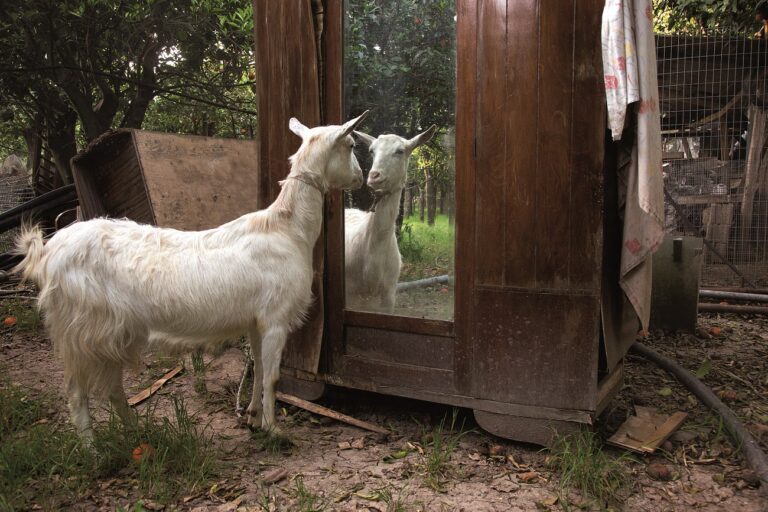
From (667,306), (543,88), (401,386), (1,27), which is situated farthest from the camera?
(1,27)

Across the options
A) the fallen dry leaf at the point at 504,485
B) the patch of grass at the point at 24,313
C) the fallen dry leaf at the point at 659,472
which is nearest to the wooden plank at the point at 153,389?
the patch of grass at the point at 24,313

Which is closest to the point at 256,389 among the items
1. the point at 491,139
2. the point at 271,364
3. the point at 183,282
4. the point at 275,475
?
the point at 271,364

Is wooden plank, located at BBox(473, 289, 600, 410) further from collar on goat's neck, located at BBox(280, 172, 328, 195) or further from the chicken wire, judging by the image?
the chicken wire

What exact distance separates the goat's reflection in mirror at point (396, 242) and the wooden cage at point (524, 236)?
15 cm

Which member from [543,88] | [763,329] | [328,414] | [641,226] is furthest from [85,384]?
[763,329]

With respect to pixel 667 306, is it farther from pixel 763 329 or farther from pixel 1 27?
pixel 1 27

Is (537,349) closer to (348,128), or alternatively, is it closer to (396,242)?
(396,242)

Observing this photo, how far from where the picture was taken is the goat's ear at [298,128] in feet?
10.9

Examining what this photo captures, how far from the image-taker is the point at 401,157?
353 cm

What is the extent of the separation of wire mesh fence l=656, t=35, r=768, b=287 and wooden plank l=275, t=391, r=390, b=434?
5412 millimetres

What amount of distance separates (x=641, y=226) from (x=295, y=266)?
1.96 meters

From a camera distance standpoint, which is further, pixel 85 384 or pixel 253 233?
pixel 253 233

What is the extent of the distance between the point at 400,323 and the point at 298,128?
1379 mm

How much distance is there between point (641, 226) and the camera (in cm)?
295
